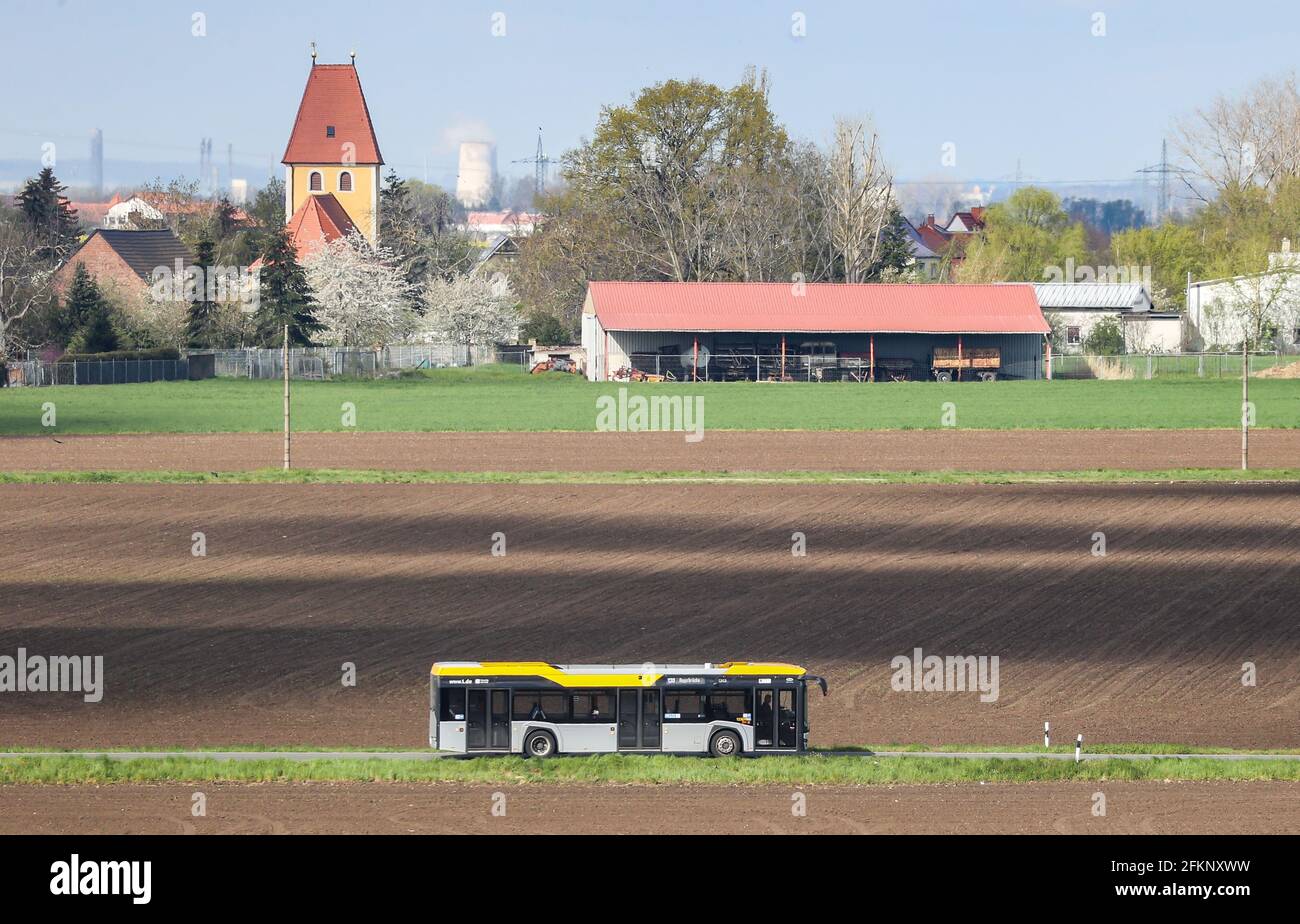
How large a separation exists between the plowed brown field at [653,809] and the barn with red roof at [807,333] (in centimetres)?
7199

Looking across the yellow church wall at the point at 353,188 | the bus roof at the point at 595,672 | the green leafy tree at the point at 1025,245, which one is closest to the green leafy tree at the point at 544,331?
the green leafy tree at the point at 1025,245

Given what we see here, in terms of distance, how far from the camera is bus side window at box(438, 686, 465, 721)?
19.4m

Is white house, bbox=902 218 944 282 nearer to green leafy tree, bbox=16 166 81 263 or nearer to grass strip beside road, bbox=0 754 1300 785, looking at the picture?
green leafy tree, bbox=16 166 81 263

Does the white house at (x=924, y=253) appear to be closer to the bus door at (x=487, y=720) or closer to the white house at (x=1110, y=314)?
the white house at (x=1110, y=314)

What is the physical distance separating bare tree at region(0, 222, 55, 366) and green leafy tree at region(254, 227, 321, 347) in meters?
12.2

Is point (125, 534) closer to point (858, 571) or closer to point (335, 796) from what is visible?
point (858, 571)

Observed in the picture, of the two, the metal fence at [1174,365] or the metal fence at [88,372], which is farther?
the metal fence at [1174,365]

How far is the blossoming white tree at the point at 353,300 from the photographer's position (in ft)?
324

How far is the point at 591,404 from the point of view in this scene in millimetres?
71625

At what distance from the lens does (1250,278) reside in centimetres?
9631

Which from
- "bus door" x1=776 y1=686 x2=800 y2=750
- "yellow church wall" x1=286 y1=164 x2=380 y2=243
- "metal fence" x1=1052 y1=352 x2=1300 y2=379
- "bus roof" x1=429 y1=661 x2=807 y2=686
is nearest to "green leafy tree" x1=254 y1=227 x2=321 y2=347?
"metal fence" x1=1052 y1=352 x2=1300 y2=379

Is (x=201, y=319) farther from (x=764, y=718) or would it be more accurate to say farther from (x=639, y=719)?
(x=764, y=718)

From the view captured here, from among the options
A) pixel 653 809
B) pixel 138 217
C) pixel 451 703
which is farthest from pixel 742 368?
pixel 138 217
